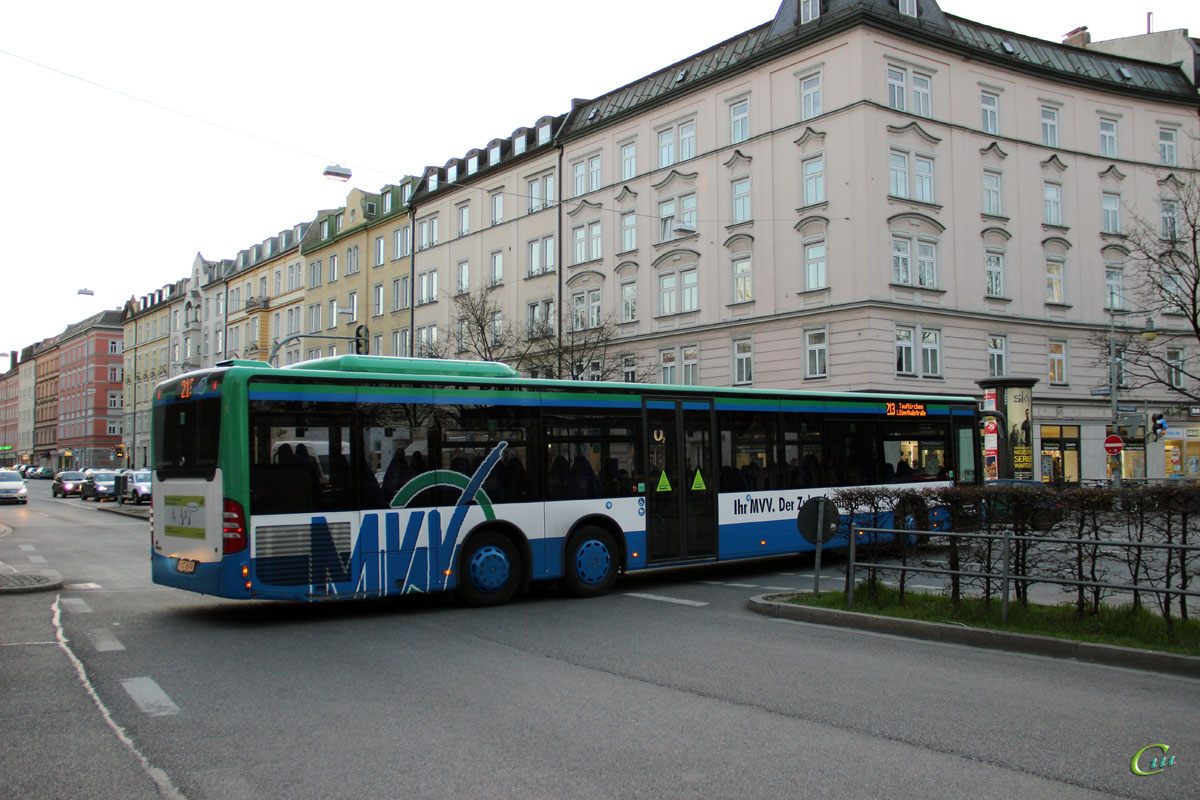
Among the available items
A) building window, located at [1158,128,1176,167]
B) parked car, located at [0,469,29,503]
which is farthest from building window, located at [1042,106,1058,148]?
parked car, located at [0,469,29,503]

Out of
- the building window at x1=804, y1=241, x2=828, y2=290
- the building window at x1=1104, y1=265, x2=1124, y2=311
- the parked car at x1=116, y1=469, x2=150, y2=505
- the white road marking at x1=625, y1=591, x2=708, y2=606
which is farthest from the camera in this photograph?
the parked car at x1=116, y1=469, x2=150, y2=505

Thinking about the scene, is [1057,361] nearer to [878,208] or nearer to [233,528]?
[878,208]

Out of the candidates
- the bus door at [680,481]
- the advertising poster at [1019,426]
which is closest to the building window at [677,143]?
the advertising poster at [1019,426]

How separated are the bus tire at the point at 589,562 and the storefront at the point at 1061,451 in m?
28.8

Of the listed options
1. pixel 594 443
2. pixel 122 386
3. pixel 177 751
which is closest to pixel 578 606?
pixel 594 443

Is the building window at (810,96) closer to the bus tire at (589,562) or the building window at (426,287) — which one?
the building window at (426,287)

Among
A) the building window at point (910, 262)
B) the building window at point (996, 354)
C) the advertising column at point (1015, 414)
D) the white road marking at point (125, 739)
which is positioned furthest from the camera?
the building window at point (996, 354)

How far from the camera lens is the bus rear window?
10406 millimetres

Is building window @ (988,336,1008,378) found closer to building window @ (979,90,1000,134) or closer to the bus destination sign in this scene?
building window @ (979,90,1000,134)

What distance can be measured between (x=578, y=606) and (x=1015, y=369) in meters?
29.0

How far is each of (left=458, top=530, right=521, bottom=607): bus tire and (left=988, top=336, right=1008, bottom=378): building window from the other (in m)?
28.0

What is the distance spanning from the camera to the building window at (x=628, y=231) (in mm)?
41438

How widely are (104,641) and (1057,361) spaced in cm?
3644

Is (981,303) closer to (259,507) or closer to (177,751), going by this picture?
(259,507)
